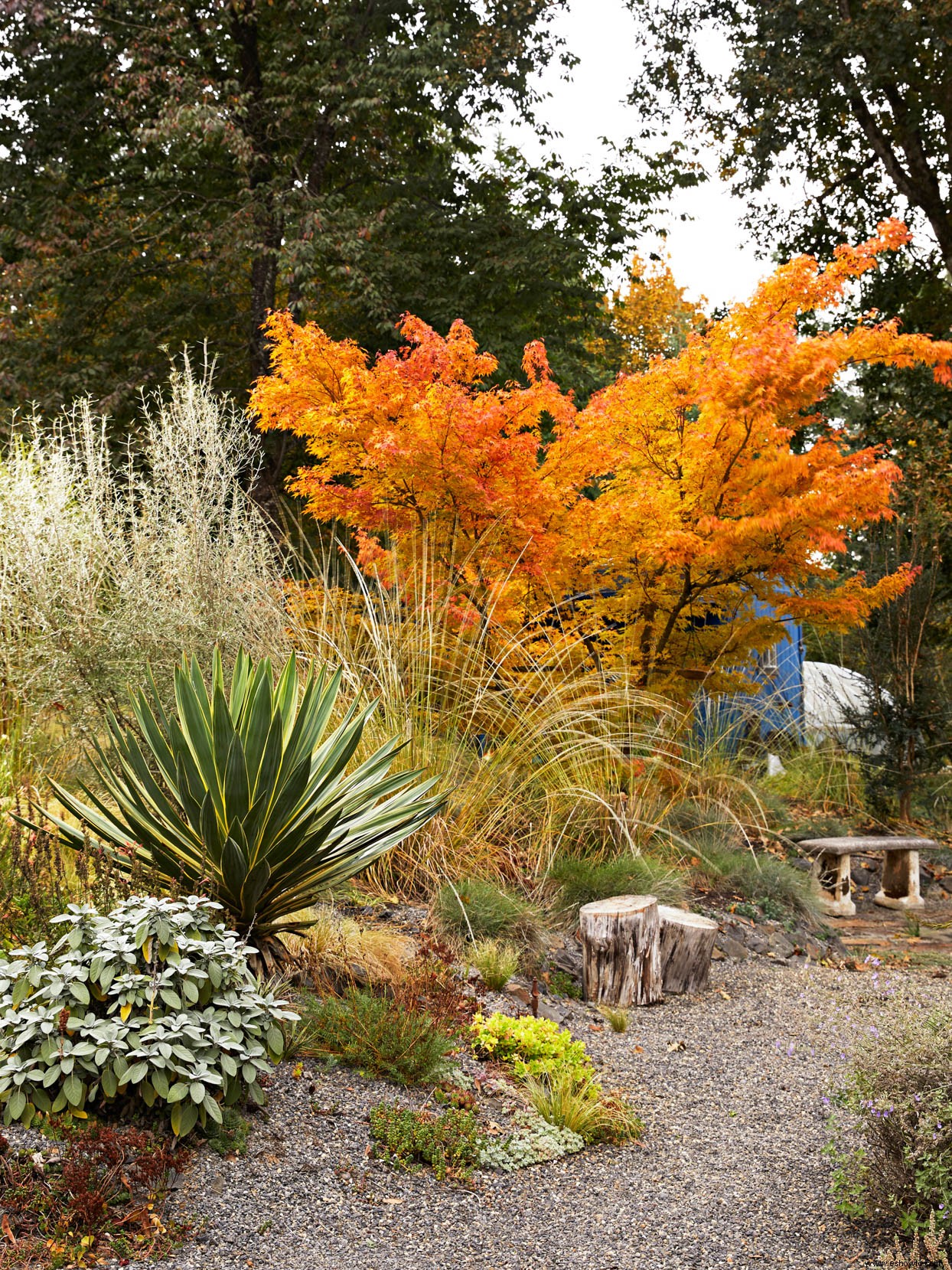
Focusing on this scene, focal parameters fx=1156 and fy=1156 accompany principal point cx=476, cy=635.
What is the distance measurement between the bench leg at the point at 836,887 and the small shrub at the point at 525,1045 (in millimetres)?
4338

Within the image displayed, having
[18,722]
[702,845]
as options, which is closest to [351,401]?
[18,722]

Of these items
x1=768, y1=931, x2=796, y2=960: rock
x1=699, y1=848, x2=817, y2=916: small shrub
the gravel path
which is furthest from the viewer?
x1=699, y1=848, x2=817, y2=916: small shrub

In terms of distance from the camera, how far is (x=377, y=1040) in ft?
13.1

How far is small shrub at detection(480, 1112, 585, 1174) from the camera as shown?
377 centimetres

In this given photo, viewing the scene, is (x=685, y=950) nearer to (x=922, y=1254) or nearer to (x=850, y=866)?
(x=922, y=1254)

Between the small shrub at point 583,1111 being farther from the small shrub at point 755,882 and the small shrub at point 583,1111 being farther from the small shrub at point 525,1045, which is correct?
the small shrub at point 755,882

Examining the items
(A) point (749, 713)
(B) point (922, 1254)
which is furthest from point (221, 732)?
(A) point (749, 713)

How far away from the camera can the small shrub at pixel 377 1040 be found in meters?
3.96

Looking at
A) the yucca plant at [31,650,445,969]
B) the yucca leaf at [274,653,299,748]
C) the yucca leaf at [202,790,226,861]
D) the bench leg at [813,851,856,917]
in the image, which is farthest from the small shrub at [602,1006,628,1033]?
the bench leg at [813,851,856,917]

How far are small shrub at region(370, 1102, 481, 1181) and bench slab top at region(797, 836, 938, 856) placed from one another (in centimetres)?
518

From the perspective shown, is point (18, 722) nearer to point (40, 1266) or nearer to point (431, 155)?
point (40, 1266)

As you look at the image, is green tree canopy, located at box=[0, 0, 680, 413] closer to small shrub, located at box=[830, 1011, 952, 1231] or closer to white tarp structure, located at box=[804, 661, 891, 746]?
white tarp structure, located at box=[804, 661, 891, 746]

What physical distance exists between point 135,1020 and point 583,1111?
1.67m

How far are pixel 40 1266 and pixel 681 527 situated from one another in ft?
18.8
